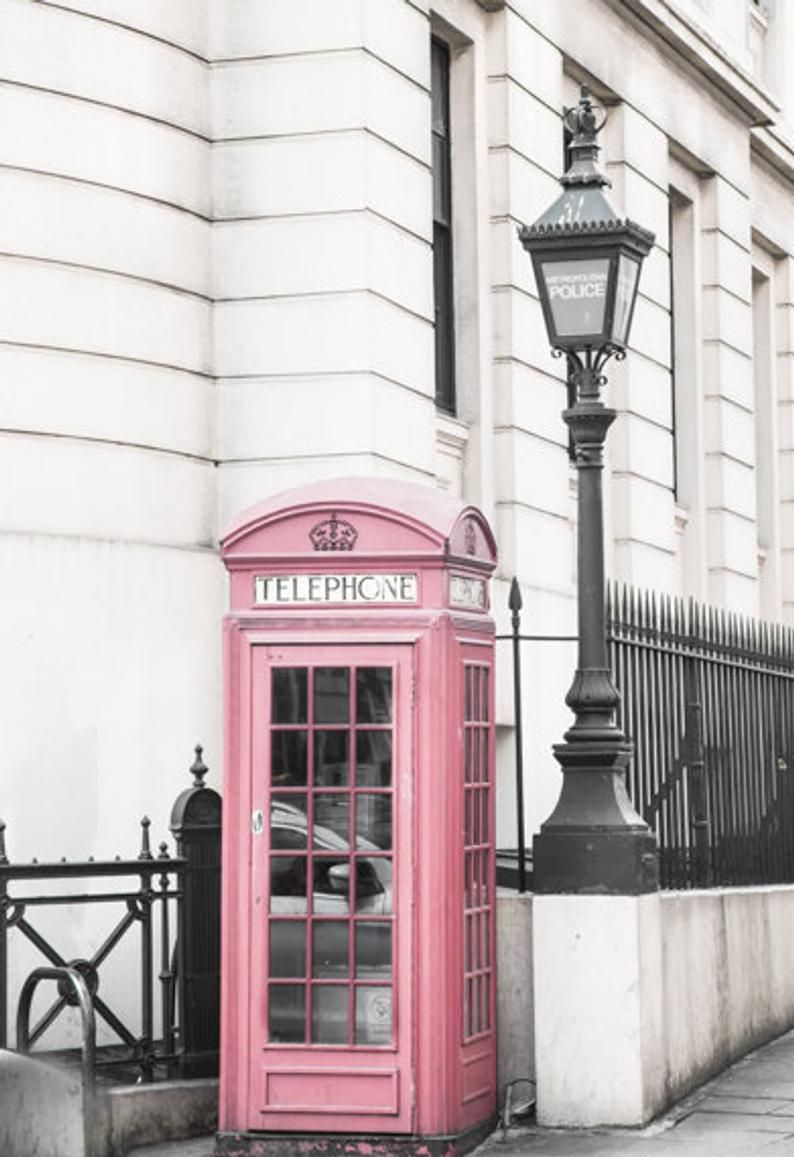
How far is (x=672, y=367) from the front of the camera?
24.5 meters

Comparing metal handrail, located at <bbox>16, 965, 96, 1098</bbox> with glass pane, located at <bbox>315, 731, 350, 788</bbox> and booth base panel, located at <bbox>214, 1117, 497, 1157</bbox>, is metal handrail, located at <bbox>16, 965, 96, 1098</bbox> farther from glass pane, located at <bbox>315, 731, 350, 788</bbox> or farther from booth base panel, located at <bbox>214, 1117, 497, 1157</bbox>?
glass pane, located at <bbox>315, 731, 350, 788</bbox>

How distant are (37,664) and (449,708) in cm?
469

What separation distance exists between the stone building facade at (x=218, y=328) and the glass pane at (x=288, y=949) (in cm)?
407

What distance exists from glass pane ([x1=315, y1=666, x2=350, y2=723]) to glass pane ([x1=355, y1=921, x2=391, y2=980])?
3.03 ft

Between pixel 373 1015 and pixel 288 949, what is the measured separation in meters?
0.48

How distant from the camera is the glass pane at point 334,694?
10.6 metres

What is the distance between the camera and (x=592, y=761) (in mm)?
11602

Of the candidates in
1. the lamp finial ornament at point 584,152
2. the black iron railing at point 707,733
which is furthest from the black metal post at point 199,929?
the lamp finial ornament at point 584,152

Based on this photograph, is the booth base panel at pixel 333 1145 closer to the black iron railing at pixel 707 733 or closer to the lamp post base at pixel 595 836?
the lamp post base at pixel 595 836

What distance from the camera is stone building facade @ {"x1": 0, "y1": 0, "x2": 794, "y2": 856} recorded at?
14805mm

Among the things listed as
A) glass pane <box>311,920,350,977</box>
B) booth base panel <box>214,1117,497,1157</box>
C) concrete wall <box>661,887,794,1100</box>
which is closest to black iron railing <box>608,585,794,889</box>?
concrete wall <box>661,887,794,1100</box>

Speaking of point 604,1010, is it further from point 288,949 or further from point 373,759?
point 373,759

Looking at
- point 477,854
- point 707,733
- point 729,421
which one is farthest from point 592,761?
point 729,421

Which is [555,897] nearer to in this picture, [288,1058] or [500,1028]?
[500,1028]
